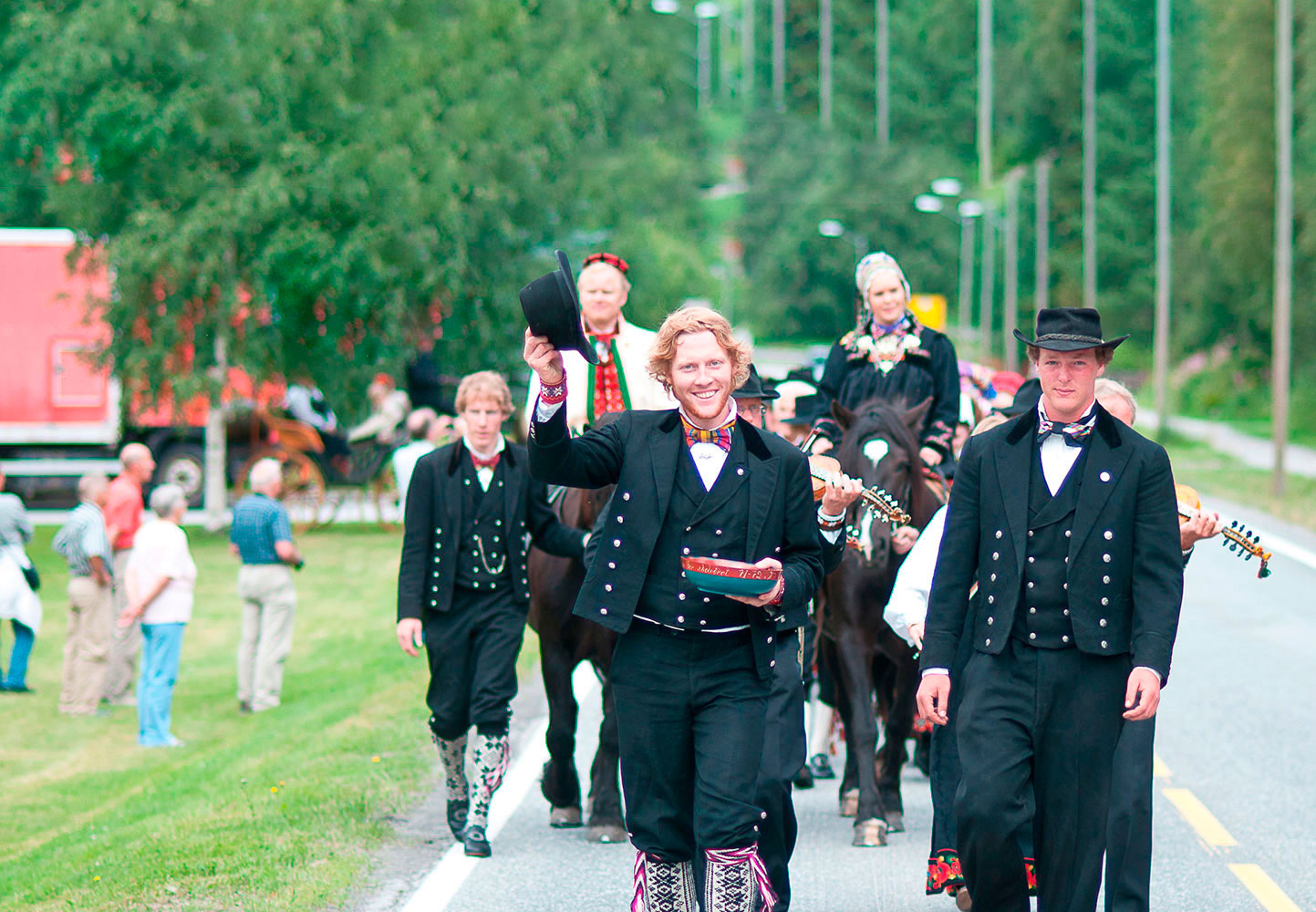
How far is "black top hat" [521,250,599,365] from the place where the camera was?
4.94 meters

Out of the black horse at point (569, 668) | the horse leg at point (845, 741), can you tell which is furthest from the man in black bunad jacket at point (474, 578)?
the horse leg at point (845, 741)

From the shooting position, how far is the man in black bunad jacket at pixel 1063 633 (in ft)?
17.1

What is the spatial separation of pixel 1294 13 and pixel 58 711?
39404 mm

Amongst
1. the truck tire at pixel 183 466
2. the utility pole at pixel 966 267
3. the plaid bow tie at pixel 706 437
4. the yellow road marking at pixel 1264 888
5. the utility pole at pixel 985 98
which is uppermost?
the utility pole at pixel 985 98

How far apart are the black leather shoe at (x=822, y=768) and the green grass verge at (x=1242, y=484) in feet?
52.6

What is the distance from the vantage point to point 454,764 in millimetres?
8039

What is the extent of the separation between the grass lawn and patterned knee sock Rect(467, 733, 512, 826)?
0.54m

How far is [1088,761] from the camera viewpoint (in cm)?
527

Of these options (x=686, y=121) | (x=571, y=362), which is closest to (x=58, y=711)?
(x=571, y=362)

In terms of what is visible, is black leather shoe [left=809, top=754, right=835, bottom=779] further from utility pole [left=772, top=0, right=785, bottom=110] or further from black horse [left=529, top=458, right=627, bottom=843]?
utility pole [left=772, top=0, right=785, bottom=110]

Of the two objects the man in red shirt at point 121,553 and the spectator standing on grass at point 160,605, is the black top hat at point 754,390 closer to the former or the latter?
the spectator standing on grass at point 160,605

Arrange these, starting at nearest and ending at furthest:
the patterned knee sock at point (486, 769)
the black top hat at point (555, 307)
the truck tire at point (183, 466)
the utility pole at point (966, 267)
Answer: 1. the black top hat at point (555, 307)
2. the patterned knee sock at point (486, 769)
3. the truck tire at point (183, 466)
4. the utility pole at point (966, 267)

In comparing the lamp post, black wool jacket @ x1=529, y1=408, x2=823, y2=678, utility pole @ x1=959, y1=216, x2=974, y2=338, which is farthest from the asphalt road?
the lamp post

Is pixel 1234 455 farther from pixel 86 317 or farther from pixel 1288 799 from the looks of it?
pixel 1288 799
